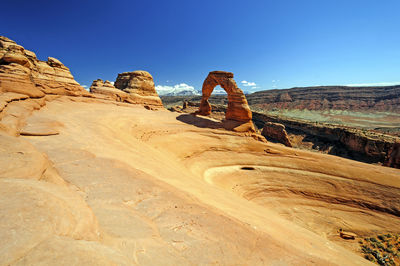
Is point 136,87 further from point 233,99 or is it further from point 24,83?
point 233,99

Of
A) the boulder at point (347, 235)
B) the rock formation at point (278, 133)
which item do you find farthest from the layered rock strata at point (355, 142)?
the boulder at point (347, 235)

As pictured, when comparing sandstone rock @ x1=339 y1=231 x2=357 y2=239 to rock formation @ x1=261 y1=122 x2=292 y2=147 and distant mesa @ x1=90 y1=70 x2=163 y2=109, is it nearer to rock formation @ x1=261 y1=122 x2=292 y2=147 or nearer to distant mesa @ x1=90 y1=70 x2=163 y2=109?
rock formation @ x1=261 y1=122 x2=292 y2=147

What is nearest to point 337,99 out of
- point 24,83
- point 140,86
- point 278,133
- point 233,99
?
point 278,133

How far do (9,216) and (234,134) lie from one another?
14.3 metres

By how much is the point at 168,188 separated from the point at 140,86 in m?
25.2

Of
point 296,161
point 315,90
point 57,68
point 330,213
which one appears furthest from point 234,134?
point 315,90

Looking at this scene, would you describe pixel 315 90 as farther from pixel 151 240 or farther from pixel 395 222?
pixel 151 240

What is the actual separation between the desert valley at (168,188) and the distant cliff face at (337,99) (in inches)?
2645

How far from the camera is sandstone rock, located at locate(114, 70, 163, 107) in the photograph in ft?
82.9

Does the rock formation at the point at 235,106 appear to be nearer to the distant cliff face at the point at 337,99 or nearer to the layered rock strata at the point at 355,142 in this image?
the layered rock strata at the point at 355,142

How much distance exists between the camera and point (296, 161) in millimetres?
12891

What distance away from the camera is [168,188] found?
4492 mm

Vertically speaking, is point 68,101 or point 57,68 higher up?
point 57,68

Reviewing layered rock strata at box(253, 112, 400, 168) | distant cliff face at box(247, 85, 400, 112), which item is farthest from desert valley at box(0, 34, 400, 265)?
distant cliff face at box(247, 85, 400, 112)
